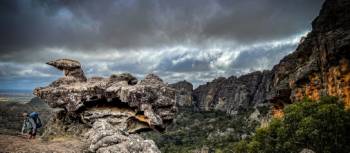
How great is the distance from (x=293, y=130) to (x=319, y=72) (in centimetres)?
3385

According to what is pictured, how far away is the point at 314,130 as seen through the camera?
38.4m

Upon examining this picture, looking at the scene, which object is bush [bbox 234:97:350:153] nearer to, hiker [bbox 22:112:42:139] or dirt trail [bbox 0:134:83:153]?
dirt trail [bbox 0:134:83:153]

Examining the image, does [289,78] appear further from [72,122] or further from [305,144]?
[72,122]

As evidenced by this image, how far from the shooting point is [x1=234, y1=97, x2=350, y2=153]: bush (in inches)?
1499

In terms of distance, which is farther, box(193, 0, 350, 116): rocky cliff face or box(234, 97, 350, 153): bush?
box(193, 0, 350, 116): rocky cliff face

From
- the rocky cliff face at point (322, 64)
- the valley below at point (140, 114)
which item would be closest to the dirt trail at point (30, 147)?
the valley below at point (140, 114)

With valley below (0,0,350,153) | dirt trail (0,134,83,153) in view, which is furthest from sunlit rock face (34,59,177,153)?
dirt trail (0,134,83,153)

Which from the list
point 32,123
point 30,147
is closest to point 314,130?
point 32,123

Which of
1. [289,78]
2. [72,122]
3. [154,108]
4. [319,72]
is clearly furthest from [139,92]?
[289,78]

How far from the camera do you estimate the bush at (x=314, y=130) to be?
125ft

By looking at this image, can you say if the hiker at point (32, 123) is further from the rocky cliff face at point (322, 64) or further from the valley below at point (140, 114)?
the rocky cliff face at point (322, 64)

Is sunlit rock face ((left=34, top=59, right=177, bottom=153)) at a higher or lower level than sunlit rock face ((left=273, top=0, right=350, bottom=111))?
lower

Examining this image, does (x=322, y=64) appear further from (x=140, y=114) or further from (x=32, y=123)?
(x=32, y=123)

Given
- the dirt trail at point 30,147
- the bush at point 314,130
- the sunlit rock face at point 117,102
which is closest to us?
the dirt trail at point 30,147
